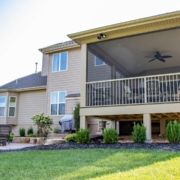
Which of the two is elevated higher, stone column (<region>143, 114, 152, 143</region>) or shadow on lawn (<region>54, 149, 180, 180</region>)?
stone column (<region>143, 114, 152, 143</region>)

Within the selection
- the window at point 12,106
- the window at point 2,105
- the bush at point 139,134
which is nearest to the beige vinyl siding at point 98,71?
the bush at point 139,134

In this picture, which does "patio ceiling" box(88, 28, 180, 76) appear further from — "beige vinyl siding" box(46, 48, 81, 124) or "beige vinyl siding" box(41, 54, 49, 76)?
"beige vinyl siding" box(41, 54, 49, 76)

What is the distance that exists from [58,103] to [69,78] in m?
1.72

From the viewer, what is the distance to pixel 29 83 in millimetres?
17281

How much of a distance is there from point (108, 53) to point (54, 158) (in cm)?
621

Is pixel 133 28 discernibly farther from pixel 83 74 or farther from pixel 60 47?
pixel 60 47

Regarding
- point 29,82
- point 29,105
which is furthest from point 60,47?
point 29,105

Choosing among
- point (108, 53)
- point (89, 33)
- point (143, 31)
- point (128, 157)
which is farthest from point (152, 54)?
point (128, 157)

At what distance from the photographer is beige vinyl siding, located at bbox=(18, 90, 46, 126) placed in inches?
628

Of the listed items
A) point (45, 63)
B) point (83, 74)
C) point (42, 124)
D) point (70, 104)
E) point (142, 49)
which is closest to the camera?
point (42, 124)

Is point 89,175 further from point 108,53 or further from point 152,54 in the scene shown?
point 152,54

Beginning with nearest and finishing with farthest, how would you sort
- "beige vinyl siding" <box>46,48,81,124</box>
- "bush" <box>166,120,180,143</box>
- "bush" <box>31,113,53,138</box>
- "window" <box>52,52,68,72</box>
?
"bush" <box>166,120,180,143</box>
"bush" <box>31,113,53,138</box>
"beige vinyl siding" <box>46,48,81,124</box>
"window" <box>52,52,68,72</box>

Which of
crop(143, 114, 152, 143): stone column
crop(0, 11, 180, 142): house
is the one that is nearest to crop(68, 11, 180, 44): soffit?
crop(0, 11, 180, 142): house

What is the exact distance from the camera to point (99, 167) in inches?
169
